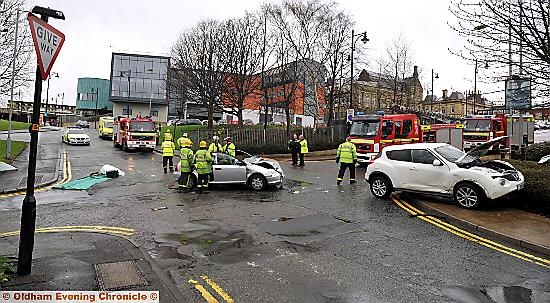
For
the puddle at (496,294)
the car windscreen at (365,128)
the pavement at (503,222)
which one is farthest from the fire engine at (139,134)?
the puddle at (496,294)

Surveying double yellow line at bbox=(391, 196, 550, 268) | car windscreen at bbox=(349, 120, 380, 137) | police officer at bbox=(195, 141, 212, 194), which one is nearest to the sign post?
double yellow line at bbox=(391, 196, 550, 268)

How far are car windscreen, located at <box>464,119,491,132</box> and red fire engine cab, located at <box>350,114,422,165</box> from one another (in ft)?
30.2

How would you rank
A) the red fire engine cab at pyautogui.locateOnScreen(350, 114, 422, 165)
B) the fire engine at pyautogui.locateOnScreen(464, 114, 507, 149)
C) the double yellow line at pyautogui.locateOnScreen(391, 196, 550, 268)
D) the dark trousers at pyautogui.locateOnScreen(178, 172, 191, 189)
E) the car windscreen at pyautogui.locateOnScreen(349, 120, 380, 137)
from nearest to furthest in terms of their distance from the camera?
the double yellow line at pyautogui.locateOnScreen(391, 196, 550, 268) < the dark trousers at pyautogui.locateOnScreen(178, 172, 191, 189) < the red fire engine cab at pyautogui.locateOnScreen(350, 114, 422, 165) < the car windscreen at pyautogui.locateOnScreen(349, 120, 380, 137) < the fire engine at pyautogui.locateOnScreen(464, 114, 507, 149)

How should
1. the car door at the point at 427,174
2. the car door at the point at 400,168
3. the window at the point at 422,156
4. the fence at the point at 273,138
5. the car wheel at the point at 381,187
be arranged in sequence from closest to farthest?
the car door at the point at 427,174, the window at the point at 422,156, the car door at the point at 400,168, the car wheel at the point at 381,187, the fence at the point at 273,138

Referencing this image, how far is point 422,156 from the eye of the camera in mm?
11516

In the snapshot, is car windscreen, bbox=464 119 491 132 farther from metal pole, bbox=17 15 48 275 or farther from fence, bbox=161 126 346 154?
metal pole, bbox=17 15 48 275

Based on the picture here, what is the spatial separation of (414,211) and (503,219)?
195cm

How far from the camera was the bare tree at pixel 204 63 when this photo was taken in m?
33.9

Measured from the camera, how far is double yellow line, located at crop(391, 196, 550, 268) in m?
7.00

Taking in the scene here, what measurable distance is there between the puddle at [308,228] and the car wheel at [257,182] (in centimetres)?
442

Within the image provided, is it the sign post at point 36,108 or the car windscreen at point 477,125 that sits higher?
the car windscreen at point 477,125

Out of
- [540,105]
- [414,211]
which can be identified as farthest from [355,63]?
[414,211]

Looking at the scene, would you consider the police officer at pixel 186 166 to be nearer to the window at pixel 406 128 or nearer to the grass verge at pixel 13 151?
the window at pixel 406 128

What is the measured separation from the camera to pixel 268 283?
577 cm
